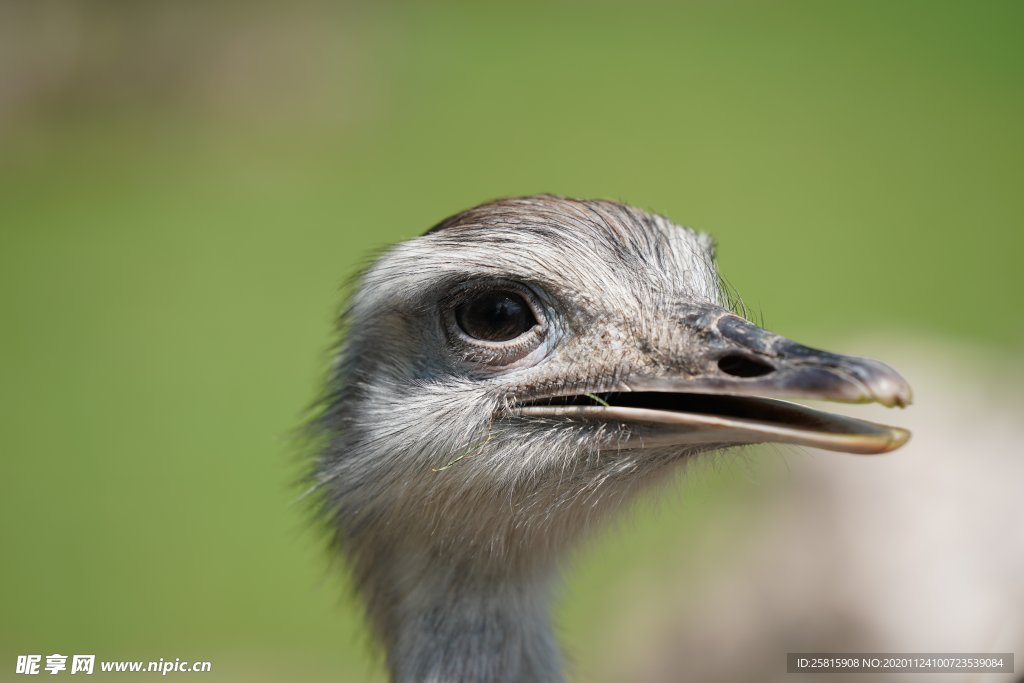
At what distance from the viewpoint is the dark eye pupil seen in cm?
138

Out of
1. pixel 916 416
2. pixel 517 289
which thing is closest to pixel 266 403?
pixel 916 416

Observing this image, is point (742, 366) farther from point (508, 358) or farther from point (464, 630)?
point (464, 630)

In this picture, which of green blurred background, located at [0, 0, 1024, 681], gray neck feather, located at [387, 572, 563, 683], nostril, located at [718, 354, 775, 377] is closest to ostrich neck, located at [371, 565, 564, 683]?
gray neck feather, located at [387, 572, 563, 683]

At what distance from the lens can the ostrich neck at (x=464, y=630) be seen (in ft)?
4.85

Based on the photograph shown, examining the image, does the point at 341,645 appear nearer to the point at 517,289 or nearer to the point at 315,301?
the point at 315,301

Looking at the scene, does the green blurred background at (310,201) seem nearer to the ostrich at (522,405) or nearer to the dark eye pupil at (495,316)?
the ostrich at (522,405)

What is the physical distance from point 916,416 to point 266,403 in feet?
11.9

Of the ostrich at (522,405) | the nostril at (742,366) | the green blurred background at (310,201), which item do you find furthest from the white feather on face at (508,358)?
the green blurred background at (310,201)

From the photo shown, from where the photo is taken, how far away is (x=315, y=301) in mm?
5637

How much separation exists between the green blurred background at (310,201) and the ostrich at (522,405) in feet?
7.28

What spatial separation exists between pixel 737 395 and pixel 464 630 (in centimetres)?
68

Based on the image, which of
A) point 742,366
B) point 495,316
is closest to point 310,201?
point 495,316

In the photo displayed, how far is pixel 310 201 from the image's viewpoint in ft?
22.2

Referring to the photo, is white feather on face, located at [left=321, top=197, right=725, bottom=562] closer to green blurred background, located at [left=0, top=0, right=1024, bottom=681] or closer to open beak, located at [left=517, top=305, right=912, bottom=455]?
open beak, located at [left=517, top=305, right=912, bottom=455]
